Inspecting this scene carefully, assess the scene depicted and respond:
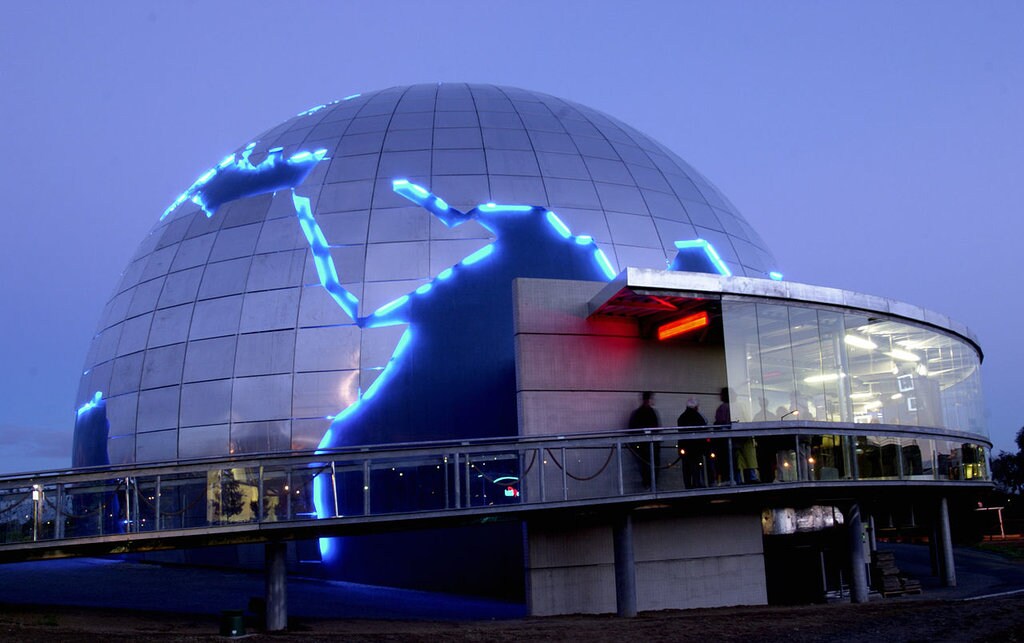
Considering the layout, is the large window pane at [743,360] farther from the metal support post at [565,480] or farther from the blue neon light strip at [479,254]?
the blue neon light strip at [479,254]

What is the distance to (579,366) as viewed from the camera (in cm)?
1797

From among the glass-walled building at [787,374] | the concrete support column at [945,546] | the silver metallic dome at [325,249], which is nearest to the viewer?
the glass-walled building at [787,374]

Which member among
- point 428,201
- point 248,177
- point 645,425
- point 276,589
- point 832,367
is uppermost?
point 248,177

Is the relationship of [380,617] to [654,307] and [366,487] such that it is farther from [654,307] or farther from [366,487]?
[654,307]

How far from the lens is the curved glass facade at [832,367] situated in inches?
706

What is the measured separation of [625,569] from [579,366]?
12.5ft

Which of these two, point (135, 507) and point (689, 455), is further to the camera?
point (689, 455)

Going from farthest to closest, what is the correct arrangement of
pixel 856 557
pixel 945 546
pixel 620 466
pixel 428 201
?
pixel 945 546 < pixel 428 201 < pixel 856 557 < pixel 620 466

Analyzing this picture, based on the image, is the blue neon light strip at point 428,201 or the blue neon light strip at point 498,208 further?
the blue neon light strip at point 498,208

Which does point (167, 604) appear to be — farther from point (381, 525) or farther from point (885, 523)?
point (885, 523)

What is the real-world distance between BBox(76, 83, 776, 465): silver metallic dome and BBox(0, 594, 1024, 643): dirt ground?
5.49 metres

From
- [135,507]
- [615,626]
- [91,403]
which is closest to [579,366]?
[615,626]

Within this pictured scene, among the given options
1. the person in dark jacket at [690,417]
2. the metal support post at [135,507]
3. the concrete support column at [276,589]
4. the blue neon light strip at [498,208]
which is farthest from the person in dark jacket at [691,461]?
the metal support post at [135,507]

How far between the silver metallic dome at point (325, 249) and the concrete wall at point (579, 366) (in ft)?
9.98
